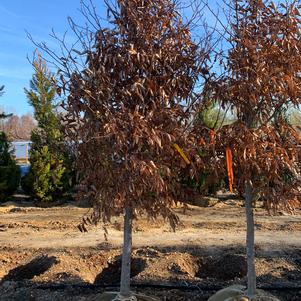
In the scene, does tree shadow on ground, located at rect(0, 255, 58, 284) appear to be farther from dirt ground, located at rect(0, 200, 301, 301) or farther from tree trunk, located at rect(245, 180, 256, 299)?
tree trunk, located at rect(245, 180, 256, 299)

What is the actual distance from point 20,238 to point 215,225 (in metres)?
4.40

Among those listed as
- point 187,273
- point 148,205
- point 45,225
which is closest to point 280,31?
point 148,205

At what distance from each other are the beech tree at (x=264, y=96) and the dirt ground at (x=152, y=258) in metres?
1.40

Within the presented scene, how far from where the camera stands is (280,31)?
4.12 m

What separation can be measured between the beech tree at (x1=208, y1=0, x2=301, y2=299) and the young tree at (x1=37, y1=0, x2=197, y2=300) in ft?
1.34

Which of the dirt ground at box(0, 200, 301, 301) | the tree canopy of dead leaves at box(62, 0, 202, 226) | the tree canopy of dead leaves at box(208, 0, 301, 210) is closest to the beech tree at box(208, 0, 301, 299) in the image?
the tree canopy of dead leaves at box(208, 0, 301, 210)

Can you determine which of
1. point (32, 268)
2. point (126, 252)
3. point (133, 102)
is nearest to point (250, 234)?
point (126, 252)

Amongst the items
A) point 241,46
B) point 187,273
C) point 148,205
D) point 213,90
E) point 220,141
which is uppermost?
point 241,46

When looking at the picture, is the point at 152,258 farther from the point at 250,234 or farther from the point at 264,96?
the point at 264,96

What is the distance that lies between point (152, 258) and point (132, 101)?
346 centimetres

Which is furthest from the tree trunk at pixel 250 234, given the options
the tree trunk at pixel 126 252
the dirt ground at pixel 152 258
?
the tree trunk at pixel 126 252

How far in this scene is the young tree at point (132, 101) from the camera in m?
4.05

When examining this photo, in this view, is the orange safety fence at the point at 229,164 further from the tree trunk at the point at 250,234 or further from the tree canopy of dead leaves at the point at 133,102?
the tree trunk at the point at 250,234

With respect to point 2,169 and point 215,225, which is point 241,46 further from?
point 2,169
